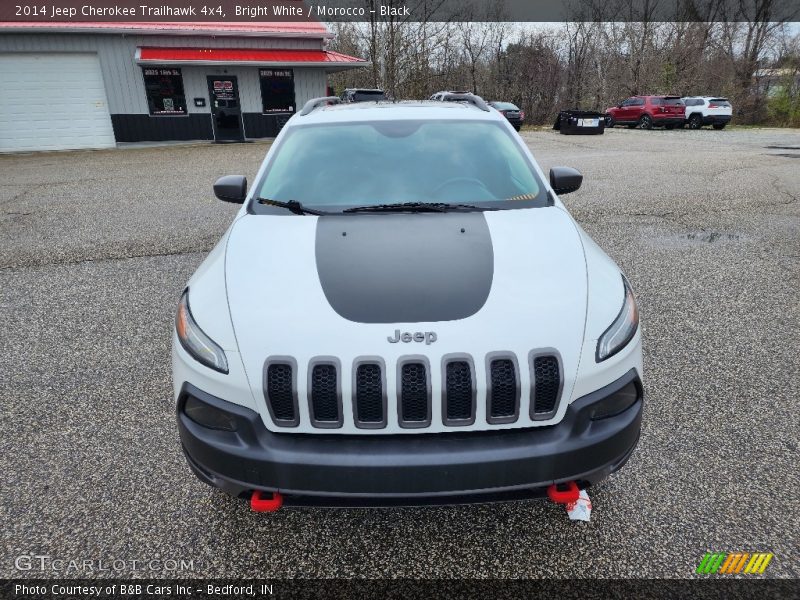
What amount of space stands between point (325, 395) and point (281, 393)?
0.51ft

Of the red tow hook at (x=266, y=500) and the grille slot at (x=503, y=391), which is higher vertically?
the grille slot at (x=503, y=391)

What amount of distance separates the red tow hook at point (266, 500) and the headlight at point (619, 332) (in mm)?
1223

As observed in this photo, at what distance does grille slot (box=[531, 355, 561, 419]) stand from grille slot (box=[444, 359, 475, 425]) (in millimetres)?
218

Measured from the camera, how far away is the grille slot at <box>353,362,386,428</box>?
1729 mm

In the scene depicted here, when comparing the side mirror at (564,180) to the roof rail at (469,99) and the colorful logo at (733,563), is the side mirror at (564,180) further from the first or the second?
the colorful logo at (733,563)

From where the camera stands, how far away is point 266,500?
70.7 inches

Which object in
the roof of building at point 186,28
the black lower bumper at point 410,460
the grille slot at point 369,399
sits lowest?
the black lower bumper at point 410,460

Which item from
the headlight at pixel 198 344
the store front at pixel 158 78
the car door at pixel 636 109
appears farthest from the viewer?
the car door at pixel 636 109

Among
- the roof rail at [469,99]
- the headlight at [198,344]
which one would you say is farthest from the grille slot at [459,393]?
the roof rail at [469,99]

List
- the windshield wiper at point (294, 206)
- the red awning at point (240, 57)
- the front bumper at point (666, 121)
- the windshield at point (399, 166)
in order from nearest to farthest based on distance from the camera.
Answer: the windshield wiper at point (294, 206) → the windshield at point (399, 166) → the red awning at point (240, 57) → the front bumper at point (666, 121)

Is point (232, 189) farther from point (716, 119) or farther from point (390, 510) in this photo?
point (716, 119)

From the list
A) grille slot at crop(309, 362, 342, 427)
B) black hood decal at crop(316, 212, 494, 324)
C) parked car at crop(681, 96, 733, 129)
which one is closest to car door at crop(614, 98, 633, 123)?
parked car at crop(681, 96, 733, 129)

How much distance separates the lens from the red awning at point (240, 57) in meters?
17.5

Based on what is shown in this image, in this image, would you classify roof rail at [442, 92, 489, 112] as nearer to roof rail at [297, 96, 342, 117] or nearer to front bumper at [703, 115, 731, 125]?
roof rail at [297, 96, 342, 117]
